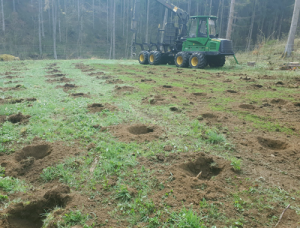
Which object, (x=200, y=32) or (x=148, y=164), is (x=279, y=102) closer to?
(x=148, y=164)

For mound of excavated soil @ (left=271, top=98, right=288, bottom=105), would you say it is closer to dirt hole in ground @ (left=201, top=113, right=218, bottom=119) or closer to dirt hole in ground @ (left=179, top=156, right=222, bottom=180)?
dirt hole in ground @ (left=201, top=113, right=218, bottom=119)

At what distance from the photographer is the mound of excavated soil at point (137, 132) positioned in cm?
331

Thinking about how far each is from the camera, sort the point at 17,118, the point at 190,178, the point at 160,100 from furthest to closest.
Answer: the point at 160,100, the point at 17,118, the point at 190,178

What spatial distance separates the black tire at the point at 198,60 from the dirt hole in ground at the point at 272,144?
9.73 m

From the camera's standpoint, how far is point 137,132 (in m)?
3.72

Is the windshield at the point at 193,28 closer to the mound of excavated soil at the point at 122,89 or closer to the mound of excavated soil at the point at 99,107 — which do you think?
the mound of excavated soil at the point at 122,89

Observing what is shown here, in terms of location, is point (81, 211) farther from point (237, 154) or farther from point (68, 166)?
point (237, 154)

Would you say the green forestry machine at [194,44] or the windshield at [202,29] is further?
→ the windshield at [202,29]

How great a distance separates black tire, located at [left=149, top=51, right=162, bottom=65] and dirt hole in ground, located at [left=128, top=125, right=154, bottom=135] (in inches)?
490

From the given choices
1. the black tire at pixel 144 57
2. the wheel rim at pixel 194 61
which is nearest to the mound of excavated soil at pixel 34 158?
the wheel rim at pixel 194 61

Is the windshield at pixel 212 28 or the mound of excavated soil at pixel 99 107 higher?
the windshield at pixel 212 28

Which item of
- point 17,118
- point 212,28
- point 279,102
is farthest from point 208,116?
point 212,28

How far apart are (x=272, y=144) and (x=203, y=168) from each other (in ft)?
4.55

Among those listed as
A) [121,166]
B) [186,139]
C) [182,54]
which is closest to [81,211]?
[121,166]
